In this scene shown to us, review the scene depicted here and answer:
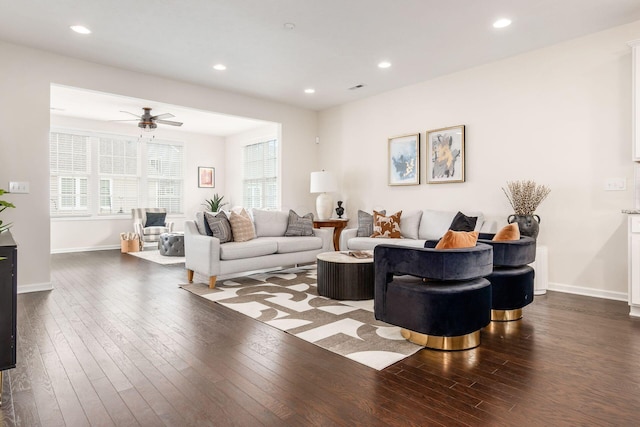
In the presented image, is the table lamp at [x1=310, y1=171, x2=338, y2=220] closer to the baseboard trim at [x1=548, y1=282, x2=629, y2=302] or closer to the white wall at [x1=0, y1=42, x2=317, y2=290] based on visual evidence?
the white wall at [x1=0, y1=42, x2=317, y2=290]

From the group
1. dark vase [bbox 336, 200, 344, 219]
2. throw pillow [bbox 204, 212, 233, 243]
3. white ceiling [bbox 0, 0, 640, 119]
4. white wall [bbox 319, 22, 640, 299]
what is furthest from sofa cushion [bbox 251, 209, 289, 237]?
white wall [bbox 319, 22, 640, 299]

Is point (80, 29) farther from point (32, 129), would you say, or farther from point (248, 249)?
point (248, 249)

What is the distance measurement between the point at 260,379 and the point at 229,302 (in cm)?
170

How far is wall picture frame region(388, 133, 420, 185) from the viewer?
5.59 metres

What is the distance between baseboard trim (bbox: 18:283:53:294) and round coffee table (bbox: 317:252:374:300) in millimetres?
3278

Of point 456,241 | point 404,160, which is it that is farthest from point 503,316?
point 404,160

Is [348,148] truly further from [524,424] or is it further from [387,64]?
[524,424]

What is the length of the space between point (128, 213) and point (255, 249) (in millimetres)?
5482

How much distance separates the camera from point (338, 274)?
12.2ft

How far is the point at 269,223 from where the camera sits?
212 inches

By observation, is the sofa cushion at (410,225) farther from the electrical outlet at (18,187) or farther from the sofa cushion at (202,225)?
the electrical outlet at (18,187)

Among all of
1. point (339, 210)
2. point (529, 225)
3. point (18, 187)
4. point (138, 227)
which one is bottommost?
point (138, 227)

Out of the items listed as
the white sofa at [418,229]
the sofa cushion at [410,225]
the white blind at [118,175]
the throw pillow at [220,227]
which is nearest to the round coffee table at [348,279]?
the white sofa at [418,229]

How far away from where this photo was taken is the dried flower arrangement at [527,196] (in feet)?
13.5
